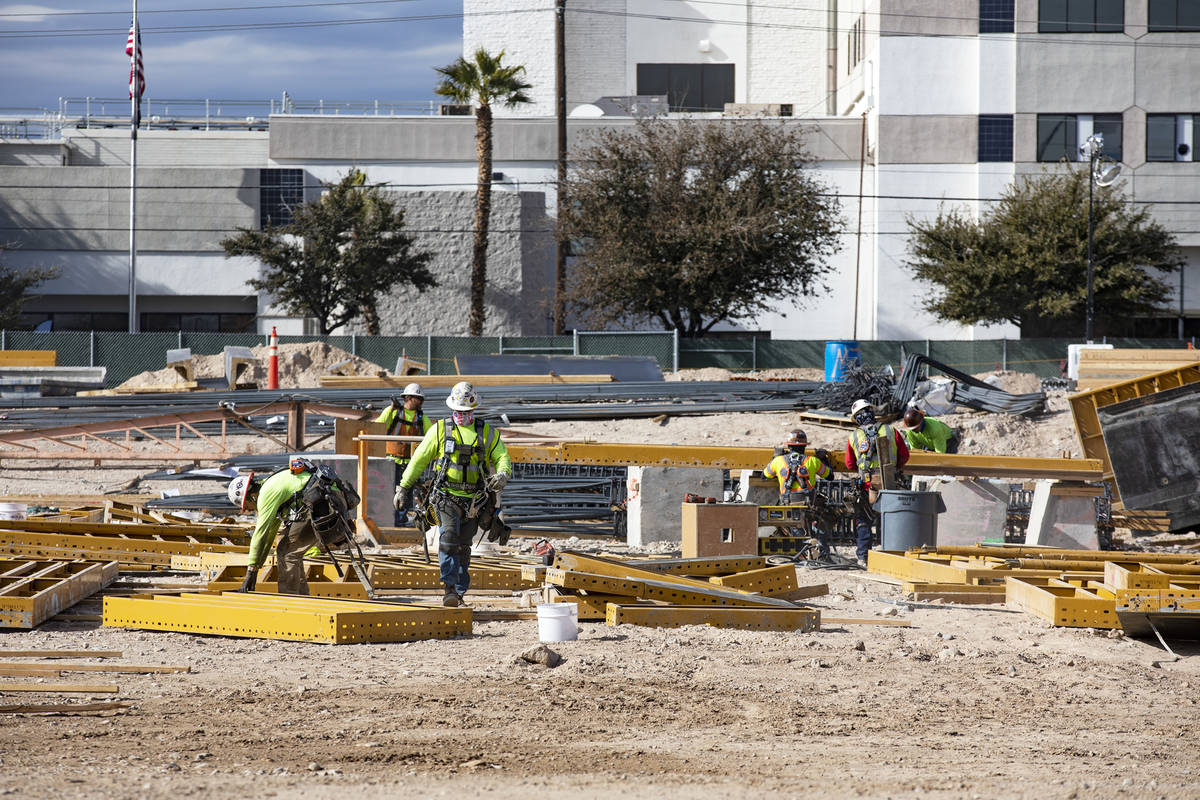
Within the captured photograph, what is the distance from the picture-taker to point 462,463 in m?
10.6

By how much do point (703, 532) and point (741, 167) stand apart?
94.7 feet

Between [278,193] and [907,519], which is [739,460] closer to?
[907,519]

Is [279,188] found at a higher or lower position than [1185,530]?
higher

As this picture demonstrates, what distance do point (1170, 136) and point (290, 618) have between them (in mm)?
45543

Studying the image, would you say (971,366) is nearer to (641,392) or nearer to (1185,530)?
(641,392)

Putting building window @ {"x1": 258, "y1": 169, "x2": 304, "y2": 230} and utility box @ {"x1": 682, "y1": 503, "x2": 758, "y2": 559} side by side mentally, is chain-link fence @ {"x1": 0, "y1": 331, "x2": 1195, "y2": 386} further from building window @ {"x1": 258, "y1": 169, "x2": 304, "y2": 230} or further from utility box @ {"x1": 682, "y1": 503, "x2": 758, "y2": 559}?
utility box @ {"x1": 682, "y1": 503, "x2": 758, "y2": 559}

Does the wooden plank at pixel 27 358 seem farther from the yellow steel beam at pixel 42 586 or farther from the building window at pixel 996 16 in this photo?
the building window at pixel 996 16

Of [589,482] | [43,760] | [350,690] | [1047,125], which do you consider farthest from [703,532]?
[1047,125]

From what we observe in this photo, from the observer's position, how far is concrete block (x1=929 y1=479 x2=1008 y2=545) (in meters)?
15.8

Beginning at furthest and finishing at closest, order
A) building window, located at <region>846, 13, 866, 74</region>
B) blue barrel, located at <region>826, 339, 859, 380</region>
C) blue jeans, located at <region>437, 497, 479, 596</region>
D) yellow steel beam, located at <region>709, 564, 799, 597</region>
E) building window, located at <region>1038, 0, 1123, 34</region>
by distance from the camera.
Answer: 1. building window, located at <region>846, 13, 866, 74</region>
2. building window, located at <region>1038, 0, 1123, 34</region>
3. blue barrel, located at <region>826, 339, 859, 380</region>
4. yellow steel beam, located at <region>709, 564, 799, 597</region>
5. blue jeans, located at <region>437, 497, 479, 596</region>

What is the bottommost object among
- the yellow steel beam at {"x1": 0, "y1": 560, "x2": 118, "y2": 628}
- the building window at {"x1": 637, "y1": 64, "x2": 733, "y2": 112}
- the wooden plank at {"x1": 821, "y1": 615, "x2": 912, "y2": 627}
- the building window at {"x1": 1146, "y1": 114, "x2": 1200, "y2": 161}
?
the wooden plank at {"x1": 821, "y1": 615, "x2": 912, "y2": 627}

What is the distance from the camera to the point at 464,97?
44.5m

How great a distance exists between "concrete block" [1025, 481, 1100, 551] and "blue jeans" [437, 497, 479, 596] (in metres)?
7.77

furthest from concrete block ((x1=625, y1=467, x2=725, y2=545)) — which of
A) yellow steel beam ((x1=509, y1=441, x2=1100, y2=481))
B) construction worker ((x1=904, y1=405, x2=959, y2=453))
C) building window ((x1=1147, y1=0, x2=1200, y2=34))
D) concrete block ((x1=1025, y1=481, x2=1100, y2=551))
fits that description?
building window ((x1=1147, y1=0, x2=1200, y2=34))
